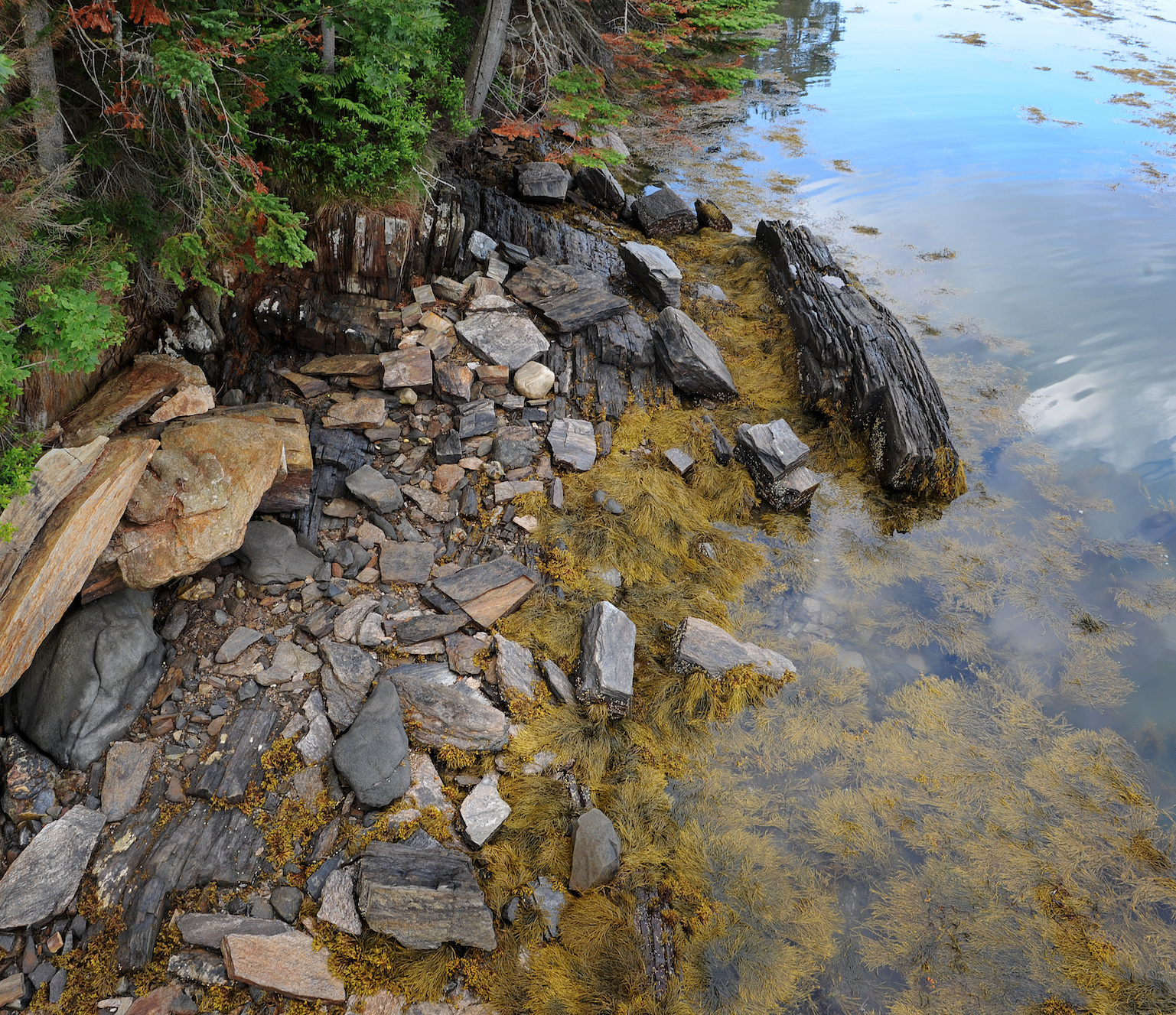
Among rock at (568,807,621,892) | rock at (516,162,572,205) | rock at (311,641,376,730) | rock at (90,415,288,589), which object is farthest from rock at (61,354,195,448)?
rock at (516,162,572,205)

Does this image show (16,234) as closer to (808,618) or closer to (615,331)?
(615,331)

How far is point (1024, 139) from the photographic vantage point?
59.0 ft

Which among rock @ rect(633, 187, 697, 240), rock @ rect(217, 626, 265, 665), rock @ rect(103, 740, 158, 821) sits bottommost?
rock @ rect(103, 740, 158, 821)

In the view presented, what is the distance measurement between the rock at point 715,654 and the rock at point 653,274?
641 centimetres

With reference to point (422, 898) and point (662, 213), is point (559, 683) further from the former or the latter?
point (662, 213)

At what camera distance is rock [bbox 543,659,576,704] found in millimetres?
6277

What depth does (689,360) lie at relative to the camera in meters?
9.83

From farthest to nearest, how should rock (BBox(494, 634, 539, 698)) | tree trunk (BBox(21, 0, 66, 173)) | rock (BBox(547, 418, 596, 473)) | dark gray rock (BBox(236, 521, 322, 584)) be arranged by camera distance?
rock (BBox(547, 418, 596, 473))
dark gray rock (BBox(236, 521, 322, 584))
rock (BBox(494, 634, 539, 698))
tree trunk (BBox(21, 0, 66, 173))

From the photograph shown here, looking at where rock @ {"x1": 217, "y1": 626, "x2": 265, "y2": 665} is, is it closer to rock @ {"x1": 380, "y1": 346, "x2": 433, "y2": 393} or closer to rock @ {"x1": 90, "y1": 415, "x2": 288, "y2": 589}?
rock @ {"x1": 90, "y1": 415, "x2": 288, "y2": 589}

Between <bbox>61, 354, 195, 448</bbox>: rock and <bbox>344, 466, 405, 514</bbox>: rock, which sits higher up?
<bbox>61, 354, 195, 448</bbox>: rock

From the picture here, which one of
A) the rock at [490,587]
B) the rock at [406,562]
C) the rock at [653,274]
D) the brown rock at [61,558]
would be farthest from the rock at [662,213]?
the brown rock at [61,558]

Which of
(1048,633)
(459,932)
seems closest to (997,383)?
(1048,633)

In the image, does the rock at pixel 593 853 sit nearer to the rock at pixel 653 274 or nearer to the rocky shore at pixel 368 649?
the rocky shore at pixel 368 649

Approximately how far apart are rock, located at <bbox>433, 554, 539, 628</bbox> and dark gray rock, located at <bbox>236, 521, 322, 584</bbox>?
1.36 m
